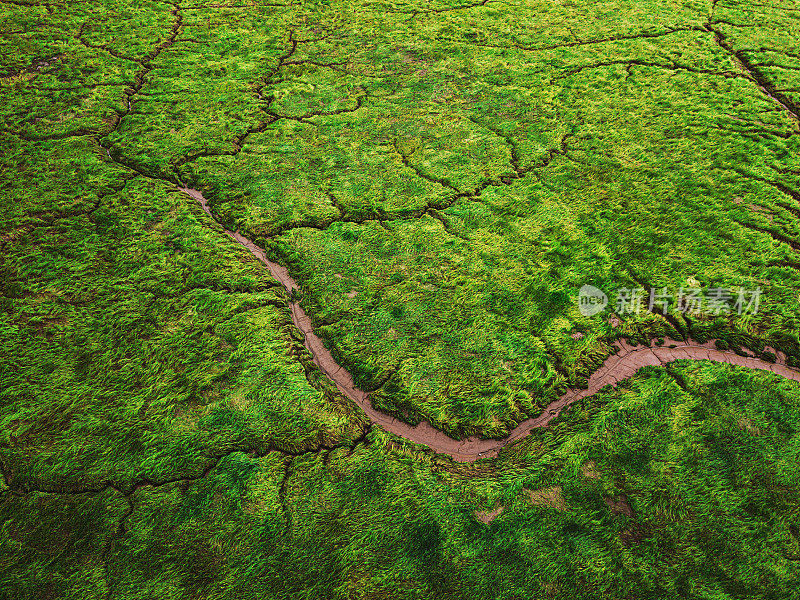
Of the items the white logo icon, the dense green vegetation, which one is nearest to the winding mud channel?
the dense green vegetation

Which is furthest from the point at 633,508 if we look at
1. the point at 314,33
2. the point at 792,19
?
the point at 792,19

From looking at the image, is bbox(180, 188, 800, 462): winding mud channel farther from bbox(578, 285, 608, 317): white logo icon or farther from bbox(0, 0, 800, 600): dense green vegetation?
bbox(578, 285, 608, 317): white logo icon

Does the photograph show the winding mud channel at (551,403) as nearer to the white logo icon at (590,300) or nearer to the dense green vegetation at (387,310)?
the dense green vegetation at (387,310)

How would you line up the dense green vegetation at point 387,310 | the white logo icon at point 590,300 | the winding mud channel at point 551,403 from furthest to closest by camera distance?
the white logo icon at point 590,300, the winding mud channel at point 551,403, the dense green vegetation at point 387,310

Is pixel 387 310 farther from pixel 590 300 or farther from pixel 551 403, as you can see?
pixel 590 300

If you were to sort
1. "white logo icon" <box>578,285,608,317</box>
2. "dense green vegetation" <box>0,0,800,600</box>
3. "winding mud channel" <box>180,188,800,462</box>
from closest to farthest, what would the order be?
"dense green vegetation" <box>0,0,800,600</box>, "winding mud channel" <box>180,188,800,462</box>, "white logo icon" <box>578,285,608,317</box>

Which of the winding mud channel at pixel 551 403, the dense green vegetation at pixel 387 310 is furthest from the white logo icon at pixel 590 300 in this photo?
the winding mud channel at pixel 551 403
